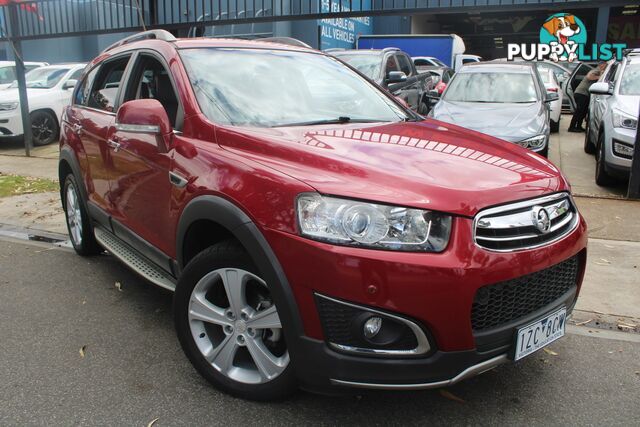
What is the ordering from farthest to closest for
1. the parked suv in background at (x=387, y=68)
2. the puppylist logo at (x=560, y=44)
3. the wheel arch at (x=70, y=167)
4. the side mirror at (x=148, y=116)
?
the puppylist logo at (x=560, y=44), the parked suv in background at (x=387, y=68), the wheel arch at (x=70, y=167), the side mirror at (x=148, y=116)

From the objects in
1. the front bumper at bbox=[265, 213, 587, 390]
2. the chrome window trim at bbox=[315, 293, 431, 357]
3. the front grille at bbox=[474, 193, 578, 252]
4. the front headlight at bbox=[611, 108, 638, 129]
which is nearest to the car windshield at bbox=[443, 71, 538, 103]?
the front headlight at bbox=[611, 108, 638, 129]

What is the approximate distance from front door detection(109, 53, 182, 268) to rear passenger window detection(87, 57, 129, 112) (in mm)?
304

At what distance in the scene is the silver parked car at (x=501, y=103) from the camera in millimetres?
7355

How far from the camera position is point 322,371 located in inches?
89.5

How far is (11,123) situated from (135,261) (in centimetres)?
958

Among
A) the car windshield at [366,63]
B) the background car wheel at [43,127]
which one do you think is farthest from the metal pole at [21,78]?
the car windshield at [366,63]

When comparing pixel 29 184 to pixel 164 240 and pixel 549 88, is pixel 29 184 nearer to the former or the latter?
pixel 164 240

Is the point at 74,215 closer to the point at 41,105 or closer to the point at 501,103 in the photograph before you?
the point at 501,103

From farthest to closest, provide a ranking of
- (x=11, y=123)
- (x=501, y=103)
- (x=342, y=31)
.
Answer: (x=342, y=31) → (x=11, y=123) → (x=501, y=103)

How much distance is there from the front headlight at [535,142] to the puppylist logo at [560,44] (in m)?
21.6

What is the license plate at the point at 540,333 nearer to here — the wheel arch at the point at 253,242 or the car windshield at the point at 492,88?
the wheel arch at the point at 253,242

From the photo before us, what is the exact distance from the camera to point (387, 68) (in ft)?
31.1

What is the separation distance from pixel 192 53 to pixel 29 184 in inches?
242

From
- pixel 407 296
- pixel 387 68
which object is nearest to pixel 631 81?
pixel 387 68
